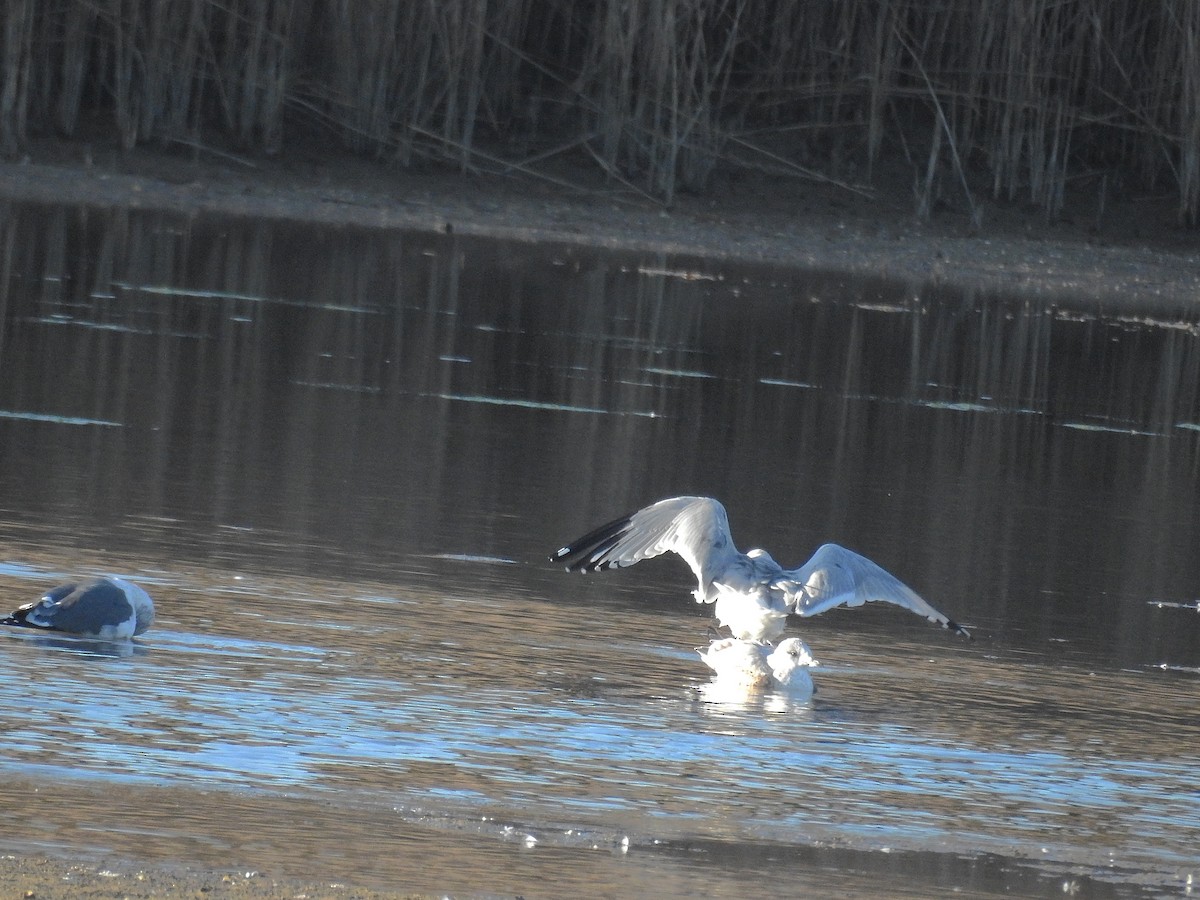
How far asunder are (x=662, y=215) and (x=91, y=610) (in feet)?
56.7

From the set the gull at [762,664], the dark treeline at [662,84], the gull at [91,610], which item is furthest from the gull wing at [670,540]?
the dark treeline at [662,84]

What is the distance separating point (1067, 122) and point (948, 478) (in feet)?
55.5

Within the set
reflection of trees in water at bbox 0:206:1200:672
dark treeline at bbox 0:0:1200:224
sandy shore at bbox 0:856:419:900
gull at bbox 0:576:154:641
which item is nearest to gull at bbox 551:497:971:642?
reflection of trees in water at bbox 0:206:1200:672

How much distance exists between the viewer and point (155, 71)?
23453 millimetres

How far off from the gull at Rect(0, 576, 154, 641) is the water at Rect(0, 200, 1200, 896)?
53 millimetres

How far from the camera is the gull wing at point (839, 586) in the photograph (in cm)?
663

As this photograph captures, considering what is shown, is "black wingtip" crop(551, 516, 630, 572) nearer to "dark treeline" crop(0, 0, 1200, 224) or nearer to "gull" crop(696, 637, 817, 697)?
"gull" crop(696, 637, 817, 697)

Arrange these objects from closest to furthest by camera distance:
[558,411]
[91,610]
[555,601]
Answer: [91,610] < [555,601] < [558,411]

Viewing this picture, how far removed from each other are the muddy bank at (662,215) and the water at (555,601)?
5893mm

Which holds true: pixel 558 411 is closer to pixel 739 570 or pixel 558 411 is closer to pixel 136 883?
pixel 739 570

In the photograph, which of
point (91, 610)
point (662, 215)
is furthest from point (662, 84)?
point (91, 610)

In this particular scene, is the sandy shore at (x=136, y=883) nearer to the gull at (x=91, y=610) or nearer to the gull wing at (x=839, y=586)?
the gull at (x=91, y=610)

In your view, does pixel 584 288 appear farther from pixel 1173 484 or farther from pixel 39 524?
pixel 39 524

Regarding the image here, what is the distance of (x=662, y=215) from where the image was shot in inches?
910
